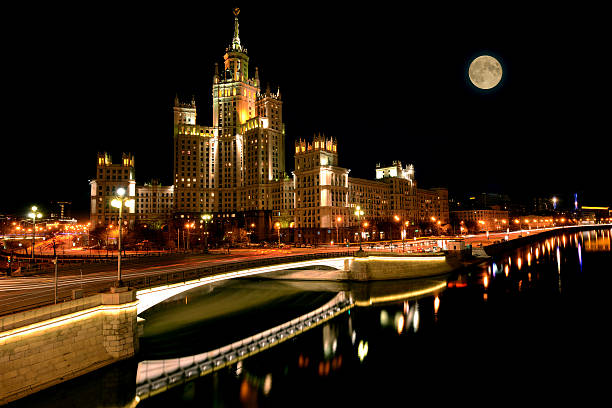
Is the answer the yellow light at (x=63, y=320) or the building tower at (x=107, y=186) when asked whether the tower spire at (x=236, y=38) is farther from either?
the yellow light at (x=63, y=320)

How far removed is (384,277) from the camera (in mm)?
59000

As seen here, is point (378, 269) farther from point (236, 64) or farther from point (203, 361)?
point (236, 64)

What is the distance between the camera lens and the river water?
2264 cm

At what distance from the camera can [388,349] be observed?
103 ft

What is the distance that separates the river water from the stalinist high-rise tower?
88.4 meters

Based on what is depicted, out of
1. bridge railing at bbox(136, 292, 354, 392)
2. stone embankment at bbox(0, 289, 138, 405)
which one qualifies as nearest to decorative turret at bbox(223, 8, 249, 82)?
bridge railing at bbox(136, 292, 354, 392)

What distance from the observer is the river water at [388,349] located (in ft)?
74.3

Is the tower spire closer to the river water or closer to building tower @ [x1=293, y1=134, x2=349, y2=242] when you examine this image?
building tower @ [x1=293, y1=134, x2=349, y2=242]

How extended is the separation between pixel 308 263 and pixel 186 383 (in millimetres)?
25773

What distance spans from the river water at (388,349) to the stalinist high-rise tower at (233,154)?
8844cm

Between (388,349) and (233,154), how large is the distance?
427ft

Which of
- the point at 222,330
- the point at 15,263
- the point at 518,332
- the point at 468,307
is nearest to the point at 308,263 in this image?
the point at 222,330

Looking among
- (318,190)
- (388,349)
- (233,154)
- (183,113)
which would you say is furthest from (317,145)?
(388,349)

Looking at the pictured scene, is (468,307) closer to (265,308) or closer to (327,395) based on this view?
(265,308)
